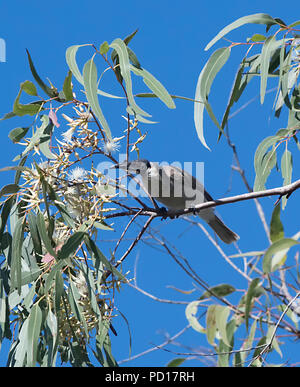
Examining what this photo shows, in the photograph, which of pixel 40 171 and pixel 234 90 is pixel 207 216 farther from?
pixel 40 171

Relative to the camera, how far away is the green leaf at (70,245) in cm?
254

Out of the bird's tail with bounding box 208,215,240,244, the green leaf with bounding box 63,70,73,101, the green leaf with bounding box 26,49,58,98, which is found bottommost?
the green leaf with bounding box 63,70,73,101

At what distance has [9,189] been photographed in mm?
2783

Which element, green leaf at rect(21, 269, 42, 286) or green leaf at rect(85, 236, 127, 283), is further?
green leaf at rect(21, 269, 42, 286)

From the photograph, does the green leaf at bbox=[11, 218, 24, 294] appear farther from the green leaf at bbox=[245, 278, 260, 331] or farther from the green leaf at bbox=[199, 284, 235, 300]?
the green leaf at bbox=[245, 278, 260, 331]

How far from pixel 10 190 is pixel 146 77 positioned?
800mm

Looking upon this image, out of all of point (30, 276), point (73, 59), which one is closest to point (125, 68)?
point (73, 59)

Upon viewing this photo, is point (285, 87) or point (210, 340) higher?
point (285, 87)

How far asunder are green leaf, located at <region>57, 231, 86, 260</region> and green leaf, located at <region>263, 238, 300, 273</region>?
810mm

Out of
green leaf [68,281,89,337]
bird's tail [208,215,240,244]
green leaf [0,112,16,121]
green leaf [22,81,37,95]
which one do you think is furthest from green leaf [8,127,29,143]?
bird's tail [208,215,240,244]

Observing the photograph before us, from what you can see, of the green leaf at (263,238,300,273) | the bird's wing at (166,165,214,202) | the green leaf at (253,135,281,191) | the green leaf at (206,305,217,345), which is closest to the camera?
the green leaf at (263,238,300,273)

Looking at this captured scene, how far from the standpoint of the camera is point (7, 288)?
302 cm

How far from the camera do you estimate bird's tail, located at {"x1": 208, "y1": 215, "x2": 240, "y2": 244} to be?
490 centimetres
